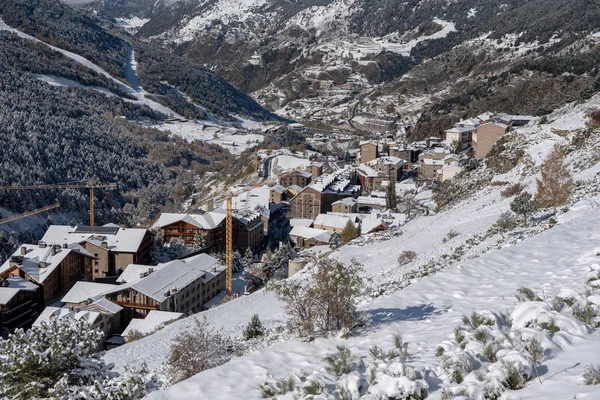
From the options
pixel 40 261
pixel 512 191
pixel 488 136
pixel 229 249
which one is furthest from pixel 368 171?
pixel 40 261

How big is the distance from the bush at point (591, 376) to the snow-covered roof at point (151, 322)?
22026 mm

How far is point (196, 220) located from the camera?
4706 centimetres

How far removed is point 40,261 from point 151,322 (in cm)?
1359

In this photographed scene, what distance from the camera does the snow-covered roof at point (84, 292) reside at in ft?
101

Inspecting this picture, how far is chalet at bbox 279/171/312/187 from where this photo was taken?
64.6 metres

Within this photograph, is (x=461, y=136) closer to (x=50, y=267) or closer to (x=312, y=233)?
(x=312, y=233)

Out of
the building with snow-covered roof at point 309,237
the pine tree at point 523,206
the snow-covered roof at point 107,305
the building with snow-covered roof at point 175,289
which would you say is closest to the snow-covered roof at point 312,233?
the building with snow-covered roof at point 309,237

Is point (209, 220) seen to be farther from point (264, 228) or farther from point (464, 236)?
point (464, 236)

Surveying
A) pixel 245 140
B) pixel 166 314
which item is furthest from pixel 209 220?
pixel 245 140

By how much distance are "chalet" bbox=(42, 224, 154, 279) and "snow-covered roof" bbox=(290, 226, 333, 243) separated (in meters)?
13.3

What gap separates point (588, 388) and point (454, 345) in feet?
7.69

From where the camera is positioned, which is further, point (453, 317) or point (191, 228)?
point (191, 228)

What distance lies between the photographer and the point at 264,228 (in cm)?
5456

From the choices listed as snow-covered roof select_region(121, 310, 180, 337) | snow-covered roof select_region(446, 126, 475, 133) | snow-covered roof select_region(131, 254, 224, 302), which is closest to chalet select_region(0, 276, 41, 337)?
snow-covered roof select_region(131, 254, 224, 302)
